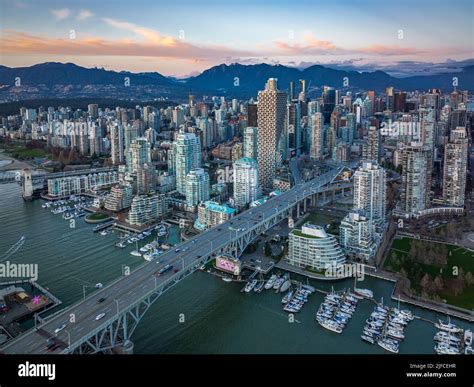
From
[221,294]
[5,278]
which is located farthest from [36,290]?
[221,294]

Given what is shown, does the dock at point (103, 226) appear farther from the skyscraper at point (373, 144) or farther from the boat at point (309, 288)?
the skyscraper at point (373, 144)

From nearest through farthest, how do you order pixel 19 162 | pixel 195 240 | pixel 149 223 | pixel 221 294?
pixel 221 294 → pixel 195 240 → pixel 149 223 → pixel 19 162

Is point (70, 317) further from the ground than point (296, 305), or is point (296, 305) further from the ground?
point (70, 317)

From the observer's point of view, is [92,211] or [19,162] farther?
[19,162]

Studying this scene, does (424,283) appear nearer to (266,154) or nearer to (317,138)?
(266,154)

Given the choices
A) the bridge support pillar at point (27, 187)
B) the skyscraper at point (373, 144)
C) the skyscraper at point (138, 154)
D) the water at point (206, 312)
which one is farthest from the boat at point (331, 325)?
the skyscraper at point (373, 144)

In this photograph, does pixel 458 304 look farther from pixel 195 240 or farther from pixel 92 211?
pixel 92 211
